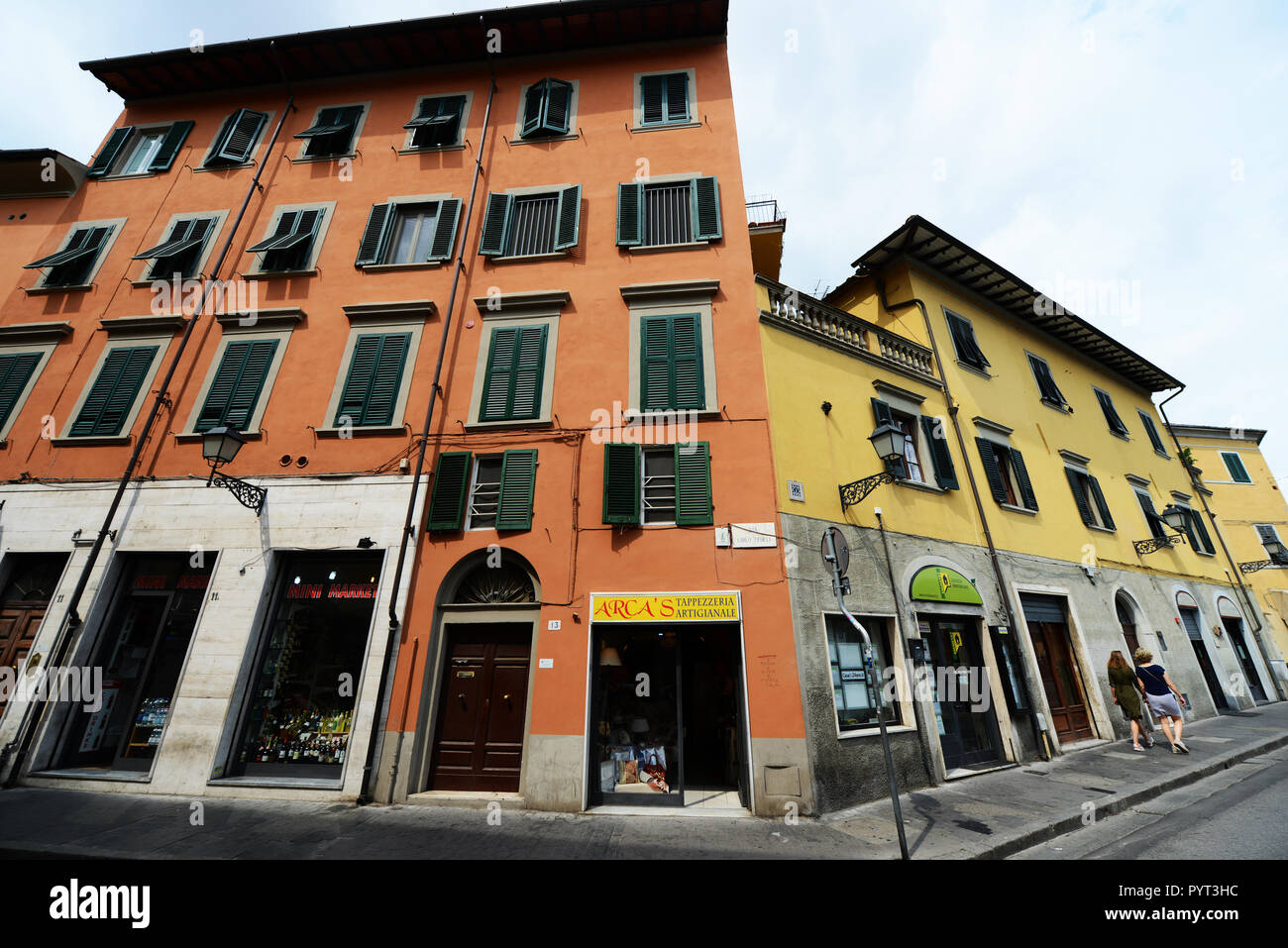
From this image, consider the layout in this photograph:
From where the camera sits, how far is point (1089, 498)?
14031 millimetres

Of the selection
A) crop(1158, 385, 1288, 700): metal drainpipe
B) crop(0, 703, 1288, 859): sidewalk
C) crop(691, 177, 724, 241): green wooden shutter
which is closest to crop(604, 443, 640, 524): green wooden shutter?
crop(0, 703, 1288, 859): sidewalk

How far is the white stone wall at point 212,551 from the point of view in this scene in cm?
757

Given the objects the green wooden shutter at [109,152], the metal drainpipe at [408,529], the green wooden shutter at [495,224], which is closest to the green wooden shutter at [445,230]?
the metal drainpipe at [408,529]

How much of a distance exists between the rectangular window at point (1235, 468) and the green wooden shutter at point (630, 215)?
31.2 metres

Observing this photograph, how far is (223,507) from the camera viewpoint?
9000 mm

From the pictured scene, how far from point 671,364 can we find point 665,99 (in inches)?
303

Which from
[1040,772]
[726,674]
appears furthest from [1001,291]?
[726,674]

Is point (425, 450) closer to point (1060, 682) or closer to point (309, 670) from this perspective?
point (309, 670)

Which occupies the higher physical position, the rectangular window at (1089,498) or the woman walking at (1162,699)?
the rectangular window at (1089,498)

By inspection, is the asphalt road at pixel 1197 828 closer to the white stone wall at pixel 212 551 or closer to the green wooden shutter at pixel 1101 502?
the green wooden shutter at pixel 1101 502

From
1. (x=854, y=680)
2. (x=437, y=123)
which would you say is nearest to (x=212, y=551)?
(x=437, y=123)

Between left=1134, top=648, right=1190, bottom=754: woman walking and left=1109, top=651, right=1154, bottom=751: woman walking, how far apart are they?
262 millimetres
